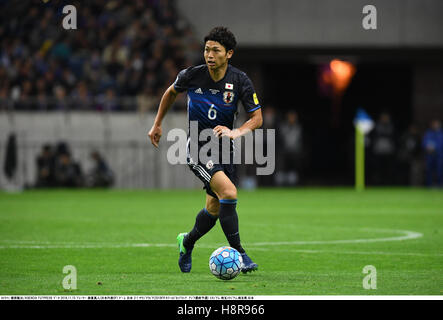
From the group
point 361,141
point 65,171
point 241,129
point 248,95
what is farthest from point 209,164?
point 361,141

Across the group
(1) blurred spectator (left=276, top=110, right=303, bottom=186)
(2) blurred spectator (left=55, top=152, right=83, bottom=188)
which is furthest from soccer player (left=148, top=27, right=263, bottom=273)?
(1) blurred spectator (left=276, top=110, right=303, bottom=186)

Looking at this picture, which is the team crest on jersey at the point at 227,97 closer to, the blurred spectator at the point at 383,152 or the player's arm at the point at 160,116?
the player's arm at the point at 160,116

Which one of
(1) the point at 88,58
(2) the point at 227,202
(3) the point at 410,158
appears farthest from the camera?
(3) the point at 410,158

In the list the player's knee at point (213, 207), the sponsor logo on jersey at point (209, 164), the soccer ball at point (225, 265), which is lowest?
the soccer ball at point (225, 265)

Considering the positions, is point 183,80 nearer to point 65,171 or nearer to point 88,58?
point 65,171

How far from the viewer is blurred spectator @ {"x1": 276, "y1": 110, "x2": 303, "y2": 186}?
28.7 meters

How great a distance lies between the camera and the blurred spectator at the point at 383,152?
29.6 meters

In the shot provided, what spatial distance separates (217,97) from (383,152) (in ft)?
70.9

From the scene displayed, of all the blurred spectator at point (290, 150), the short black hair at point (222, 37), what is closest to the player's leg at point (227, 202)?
the short black hair at point (222, 37)

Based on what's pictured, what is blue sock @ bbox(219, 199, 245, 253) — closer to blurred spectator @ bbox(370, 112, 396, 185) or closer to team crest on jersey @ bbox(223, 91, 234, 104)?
team crest on jersey @ bbox(223, 91, 234, 104)

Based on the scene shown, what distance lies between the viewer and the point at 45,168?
27062 millimetres

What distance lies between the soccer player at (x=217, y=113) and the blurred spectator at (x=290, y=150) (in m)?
19.3
